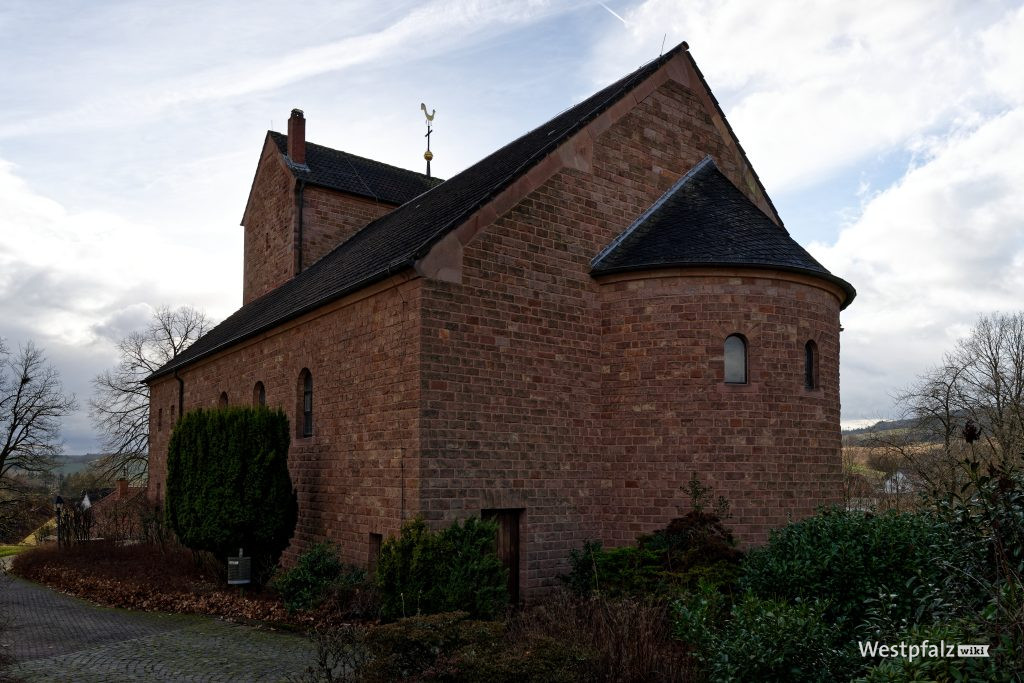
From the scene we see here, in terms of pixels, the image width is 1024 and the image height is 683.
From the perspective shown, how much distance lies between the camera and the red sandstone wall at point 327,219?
77.8 ft

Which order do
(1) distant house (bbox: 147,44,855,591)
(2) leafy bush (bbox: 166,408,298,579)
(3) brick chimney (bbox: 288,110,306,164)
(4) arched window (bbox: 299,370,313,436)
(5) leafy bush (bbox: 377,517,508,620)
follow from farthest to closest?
1. (3) brick chimney (bbox: 288,110,306,164)
2. (4) arched window (bbox: 299,370,313,436)
3. (2) leafy bush (bbox: 166,408,298,579)
4. (1) distant house (bbox: 147,44,855,591)
5. (5) leafy bush (bbox: 377,517,508,620)

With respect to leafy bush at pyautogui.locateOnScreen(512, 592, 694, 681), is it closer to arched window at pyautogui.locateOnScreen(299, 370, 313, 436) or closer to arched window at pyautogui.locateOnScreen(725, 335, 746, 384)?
arched window at pyautogui.locateOnScreen(725, 335, 746, 384)

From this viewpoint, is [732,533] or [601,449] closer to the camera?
[732,533]

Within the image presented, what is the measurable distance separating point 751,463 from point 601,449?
251cm

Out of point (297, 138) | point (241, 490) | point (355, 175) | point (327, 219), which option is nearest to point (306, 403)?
point (241, 490)

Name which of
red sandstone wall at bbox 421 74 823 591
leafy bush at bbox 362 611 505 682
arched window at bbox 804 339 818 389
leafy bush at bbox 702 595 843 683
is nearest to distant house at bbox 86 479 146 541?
red sandstone wall at bbox 421 74 823 591

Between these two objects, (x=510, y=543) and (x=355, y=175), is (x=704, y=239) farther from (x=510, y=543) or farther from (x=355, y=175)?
(x=355, y=175)

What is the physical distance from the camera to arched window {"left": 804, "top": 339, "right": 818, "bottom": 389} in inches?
562

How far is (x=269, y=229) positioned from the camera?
999 inches

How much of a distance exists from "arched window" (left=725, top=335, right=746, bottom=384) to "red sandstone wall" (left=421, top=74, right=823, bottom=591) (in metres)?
0.51

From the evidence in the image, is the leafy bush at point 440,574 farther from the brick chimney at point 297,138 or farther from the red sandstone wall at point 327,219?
the brick chimney at point 297,138

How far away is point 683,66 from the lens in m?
17.0

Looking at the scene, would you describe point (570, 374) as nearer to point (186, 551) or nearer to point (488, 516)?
point (488, 516)

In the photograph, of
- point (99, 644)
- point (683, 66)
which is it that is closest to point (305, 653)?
→ point (99, 644)
